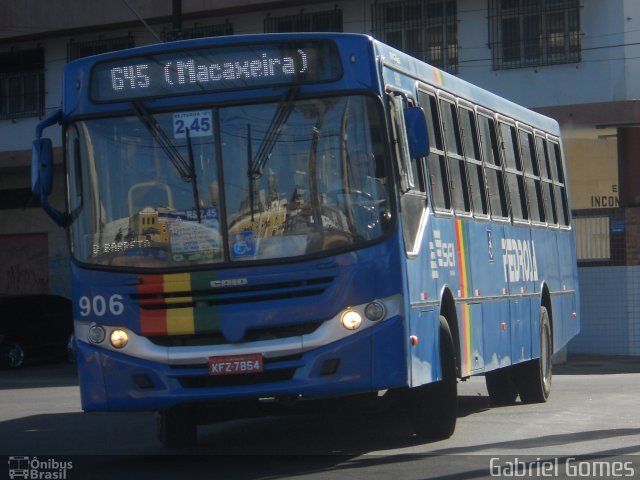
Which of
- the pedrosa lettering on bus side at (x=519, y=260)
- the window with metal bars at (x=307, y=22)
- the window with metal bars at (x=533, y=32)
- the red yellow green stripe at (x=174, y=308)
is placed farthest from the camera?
the window with metal bars at (x=307, y=22)

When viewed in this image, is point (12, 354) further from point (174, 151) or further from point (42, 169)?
point (174, 151)

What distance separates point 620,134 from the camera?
2475 cm

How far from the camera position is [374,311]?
922 cm

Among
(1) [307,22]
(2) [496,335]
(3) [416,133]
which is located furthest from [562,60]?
(3) [416,133]

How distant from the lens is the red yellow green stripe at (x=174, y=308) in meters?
9.27

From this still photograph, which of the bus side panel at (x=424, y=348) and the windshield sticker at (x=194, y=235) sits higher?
the windshield sticker at (x=194, y=235)

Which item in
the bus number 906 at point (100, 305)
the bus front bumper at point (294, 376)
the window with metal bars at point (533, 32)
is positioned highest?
the window with metal bars at point (533, 32)

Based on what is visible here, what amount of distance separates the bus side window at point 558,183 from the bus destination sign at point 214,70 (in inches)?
289

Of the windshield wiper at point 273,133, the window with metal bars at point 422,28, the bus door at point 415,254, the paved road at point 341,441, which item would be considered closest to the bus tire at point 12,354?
the window with metal bars at point 422,28

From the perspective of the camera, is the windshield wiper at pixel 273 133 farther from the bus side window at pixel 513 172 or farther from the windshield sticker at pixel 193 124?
the bus side window at pixel 513 172

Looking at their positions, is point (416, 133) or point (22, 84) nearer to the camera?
point (416, 133)

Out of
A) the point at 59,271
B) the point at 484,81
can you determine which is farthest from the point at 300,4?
the point at 59,271

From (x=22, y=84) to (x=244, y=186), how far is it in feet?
76.6

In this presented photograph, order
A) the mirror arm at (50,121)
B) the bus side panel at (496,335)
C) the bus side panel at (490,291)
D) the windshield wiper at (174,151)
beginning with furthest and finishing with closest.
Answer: the bus side panel at (496,335)
the bus side panel at (490,291)
the mirror arm at (50,121)
the windshield wiper at (174,151)
